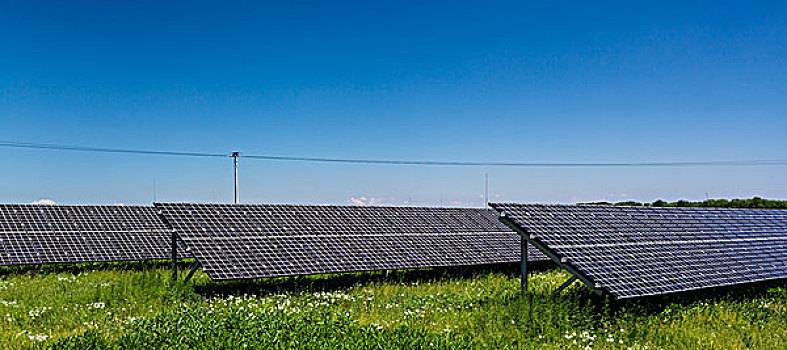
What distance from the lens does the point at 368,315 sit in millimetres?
11562

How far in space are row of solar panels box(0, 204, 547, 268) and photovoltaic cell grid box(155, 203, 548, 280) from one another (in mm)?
26

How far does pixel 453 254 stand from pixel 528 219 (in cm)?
468

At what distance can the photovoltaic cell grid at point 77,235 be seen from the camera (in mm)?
18031

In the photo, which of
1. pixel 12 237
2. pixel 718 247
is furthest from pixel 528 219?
pixel 12 237

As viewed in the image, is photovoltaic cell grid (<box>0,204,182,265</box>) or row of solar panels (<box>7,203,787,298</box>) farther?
photovoltaic cell grid (<box>0,204,182,265</box>)

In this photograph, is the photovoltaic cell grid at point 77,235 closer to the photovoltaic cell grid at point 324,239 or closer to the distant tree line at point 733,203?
the photovoltaic cell grid at point 324,239

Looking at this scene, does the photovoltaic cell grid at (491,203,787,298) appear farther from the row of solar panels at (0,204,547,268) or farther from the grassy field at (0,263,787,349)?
the row of solar panels at (0,204,547,268)

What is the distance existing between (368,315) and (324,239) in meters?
5.02

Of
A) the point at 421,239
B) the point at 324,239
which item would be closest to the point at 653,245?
the point at 421,239

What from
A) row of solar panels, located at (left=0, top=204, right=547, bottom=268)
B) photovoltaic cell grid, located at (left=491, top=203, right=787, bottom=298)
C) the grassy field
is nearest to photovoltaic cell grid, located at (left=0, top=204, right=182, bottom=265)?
row of solar panels, located at (left=0, top=204, right=547, bottom=268)

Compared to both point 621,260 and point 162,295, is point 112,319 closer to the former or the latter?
point 162,295

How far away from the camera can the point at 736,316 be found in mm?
11836

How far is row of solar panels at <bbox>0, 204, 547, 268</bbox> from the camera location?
1455cm

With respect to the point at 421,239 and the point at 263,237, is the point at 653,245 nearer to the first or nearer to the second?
the point at 421,239
